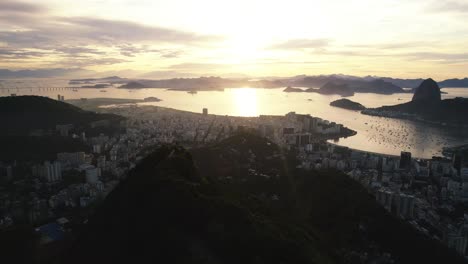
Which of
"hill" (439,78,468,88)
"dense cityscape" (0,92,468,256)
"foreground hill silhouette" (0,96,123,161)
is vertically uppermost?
"hill" (439,78,468,88)

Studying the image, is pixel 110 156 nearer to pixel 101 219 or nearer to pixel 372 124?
pixel 101 219

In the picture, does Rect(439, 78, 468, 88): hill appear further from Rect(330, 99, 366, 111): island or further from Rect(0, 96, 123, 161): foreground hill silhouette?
Rect(0, 96, 123, 161): foreground hill silhouette

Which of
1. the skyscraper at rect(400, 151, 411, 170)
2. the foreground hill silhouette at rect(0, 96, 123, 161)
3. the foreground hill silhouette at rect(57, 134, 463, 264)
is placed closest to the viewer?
the foreground hill silhouette at rect(57, 134, 463, 264)

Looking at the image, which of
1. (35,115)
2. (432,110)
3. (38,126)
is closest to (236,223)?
(38,126)

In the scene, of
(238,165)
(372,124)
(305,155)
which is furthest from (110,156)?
(372,124)

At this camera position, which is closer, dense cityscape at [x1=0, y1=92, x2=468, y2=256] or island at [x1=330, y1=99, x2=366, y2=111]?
dense cityscape at [x1=0, y1=92, x2=468, y2=256]

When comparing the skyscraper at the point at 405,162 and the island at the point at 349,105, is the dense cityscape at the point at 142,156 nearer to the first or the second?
the skyscraper at the point at 405,162

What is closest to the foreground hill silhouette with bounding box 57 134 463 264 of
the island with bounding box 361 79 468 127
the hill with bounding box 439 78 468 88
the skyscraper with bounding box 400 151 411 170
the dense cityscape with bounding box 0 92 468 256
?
the dense cityscape with bounding box 0 92 468 256
